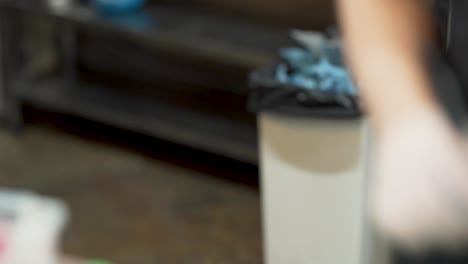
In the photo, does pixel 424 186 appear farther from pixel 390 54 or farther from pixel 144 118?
pixel 144 118

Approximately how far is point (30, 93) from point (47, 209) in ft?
5.91

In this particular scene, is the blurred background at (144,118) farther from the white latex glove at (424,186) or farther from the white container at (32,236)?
the white latex glove at (424,186)

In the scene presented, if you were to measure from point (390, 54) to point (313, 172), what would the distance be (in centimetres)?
117

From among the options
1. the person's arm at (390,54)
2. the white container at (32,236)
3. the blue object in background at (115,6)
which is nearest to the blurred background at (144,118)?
the blue object in background at (115,6)

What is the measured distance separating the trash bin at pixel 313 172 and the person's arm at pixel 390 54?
1009 mm

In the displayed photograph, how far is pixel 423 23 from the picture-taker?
Result: 2.50 feet

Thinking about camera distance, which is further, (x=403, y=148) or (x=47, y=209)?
(x=47, y=209)

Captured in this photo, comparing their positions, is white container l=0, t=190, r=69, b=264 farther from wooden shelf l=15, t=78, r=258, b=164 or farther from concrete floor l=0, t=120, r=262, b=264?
wooden shelf l=15, t=78, r=258, b=164

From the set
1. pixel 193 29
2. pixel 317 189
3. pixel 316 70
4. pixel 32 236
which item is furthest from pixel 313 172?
pixel 32 236

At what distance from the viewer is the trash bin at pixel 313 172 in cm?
184

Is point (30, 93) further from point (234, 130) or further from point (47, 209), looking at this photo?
point (47, 209)

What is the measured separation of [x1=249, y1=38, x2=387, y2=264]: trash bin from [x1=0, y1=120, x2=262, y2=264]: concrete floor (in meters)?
0.25

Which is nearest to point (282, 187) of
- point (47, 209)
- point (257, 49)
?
point (257, 49)

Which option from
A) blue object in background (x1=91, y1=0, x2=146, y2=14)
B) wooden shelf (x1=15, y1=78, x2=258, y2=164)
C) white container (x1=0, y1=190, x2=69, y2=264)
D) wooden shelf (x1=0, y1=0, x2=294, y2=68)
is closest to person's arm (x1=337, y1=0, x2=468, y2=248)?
white container (x1=0, y1=190, x2=69, y2=264)
